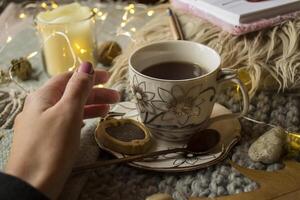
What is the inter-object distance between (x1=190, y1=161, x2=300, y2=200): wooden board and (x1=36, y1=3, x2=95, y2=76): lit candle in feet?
1.25

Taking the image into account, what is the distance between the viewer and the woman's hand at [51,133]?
1.58ft

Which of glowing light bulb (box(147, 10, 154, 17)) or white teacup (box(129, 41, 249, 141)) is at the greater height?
white teacup (box(129, 41, 249, 141))

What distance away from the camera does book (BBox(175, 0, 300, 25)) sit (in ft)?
2.54

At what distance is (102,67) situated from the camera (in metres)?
0.88

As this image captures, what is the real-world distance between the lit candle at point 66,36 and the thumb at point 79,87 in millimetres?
253

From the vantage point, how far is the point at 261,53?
75cm

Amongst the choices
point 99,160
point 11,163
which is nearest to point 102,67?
point 99,160

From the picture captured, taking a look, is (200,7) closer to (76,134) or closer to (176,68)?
(176,68)

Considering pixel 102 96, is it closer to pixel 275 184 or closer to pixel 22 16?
pixel 275 184

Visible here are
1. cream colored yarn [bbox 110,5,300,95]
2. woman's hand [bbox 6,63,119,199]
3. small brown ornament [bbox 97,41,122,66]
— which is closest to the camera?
woman's hand [bbox 6,63,119,199]

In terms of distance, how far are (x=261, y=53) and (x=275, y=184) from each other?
0.26m

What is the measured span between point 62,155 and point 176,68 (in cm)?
21

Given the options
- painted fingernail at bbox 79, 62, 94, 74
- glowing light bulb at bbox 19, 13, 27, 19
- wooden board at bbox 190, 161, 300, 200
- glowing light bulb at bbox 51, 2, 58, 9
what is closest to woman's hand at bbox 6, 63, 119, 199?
painted fingernail at bbox 79, 62, 94, 74

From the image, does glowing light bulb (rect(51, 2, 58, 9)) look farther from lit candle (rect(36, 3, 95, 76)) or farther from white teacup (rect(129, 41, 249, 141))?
white teacup (rect(129, 41, 249, 141))
